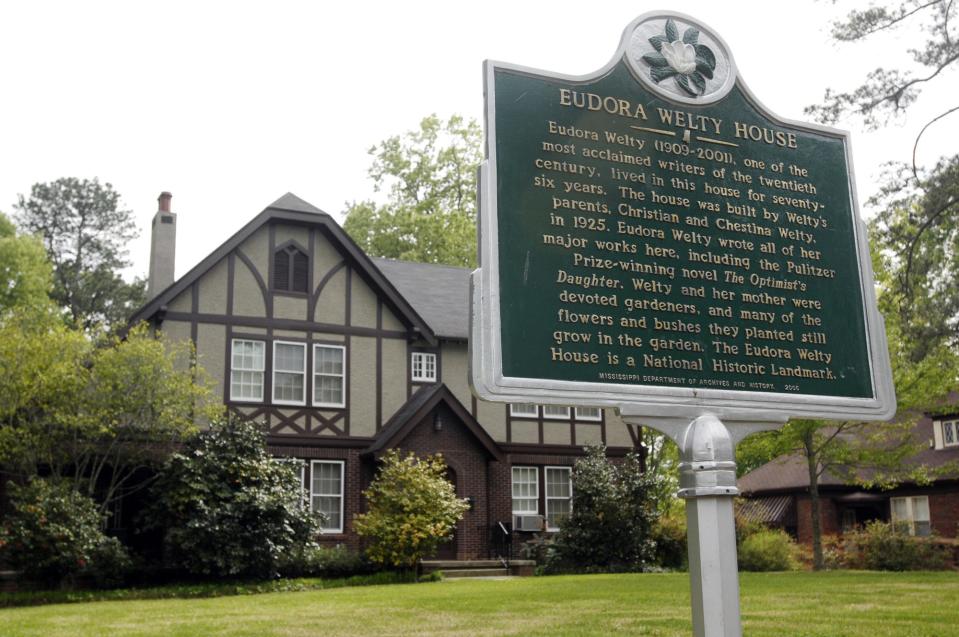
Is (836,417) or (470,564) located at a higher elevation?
(836,417)

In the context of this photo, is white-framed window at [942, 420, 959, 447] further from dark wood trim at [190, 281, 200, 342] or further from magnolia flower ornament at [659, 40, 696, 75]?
magnolia flower ornament at [659, 40, 696, 75]

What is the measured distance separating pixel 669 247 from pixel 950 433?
32.8 m

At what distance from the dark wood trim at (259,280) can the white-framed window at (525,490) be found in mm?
8429

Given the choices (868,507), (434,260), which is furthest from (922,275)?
(434,260)

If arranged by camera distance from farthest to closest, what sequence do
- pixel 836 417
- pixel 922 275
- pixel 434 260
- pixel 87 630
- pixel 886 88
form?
pixel 434 260 < pixel 922 275 < pixel 886 88 < pixel 87 630 < pixel 836 417

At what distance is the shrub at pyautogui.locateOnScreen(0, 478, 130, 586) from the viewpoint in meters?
19.7

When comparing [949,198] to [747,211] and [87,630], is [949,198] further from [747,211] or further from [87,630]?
[87,630]

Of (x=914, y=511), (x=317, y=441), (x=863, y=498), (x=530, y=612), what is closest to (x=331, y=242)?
(x=317, y=441)

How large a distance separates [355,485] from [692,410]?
69.8 ft

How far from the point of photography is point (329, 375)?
2656 centimetres

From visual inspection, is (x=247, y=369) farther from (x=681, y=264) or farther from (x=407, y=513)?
(x=681, y=264)

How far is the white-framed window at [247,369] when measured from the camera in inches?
1001

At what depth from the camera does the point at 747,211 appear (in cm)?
636

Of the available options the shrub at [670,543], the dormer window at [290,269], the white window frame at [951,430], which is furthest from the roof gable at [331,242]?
the white window frame at [951,430]
